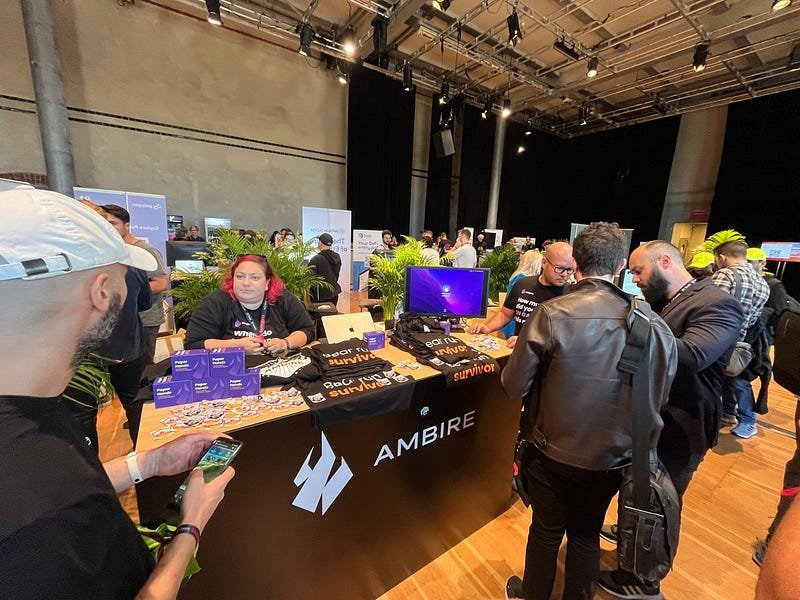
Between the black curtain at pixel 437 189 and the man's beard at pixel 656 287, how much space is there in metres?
8.92

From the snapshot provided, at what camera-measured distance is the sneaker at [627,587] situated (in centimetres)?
155

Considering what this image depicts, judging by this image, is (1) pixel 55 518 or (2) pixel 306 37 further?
(2) pixel 306 37

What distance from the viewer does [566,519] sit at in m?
1.29

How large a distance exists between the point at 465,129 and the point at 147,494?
437 inches

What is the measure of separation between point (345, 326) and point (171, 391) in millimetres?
817

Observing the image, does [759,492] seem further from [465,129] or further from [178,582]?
[465,129]

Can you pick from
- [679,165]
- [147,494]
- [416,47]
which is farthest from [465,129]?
[147,494]

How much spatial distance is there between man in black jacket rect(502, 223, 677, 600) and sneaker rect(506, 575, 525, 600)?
245 mm

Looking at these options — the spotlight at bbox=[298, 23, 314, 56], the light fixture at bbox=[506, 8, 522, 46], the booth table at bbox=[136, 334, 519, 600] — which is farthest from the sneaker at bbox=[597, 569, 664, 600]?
the spotlight at bbox=[298, 23, 314, 56]

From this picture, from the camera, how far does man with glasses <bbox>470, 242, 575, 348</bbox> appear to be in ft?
6.82

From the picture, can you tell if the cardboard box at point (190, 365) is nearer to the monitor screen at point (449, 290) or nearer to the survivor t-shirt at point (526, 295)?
the monitor screen at point (449, 290)

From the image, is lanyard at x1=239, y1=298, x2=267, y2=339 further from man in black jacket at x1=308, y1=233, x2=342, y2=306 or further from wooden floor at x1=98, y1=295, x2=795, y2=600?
man in black jacket at x1=308, y1=233, x2=342, y2=306

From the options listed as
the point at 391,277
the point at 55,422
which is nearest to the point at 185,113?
the point at 391,277

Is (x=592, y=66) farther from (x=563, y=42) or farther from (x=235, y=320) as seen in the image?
(x=235, y=320)
